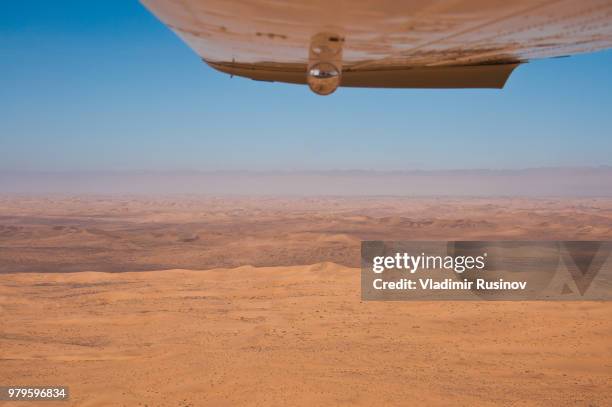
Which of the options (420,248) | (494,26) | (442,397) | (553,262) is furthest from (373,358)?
(420,248)

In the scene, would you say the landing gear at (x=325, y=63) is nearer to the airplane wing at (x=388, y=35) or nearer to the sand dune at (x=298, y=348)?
the airplane wing at (x=388, y=35)

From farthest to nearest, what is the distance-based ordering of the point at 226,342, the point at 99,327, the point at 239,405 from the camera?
1. the point at 99,327
2. the point at 226,342
3. the point at 239,405

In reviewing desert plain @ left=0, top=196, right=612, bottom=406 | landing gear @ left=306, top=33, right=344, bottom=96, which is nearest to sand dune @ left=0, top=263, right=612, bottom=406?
desert plain @ left=0, top=196, right=612, bottom=406

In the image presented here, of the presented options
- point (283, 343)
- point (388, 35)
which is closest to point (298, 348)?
point (283, 343)

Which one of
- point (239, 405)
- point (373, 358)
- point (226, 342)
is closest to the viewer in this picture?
point (239, 405)

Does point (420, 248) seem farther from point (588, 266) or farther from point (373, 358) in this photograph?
point (373, 358)

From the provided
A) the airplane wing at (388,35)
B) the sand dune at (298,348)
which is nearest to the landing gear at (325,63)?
the airplane wing at (388,35)

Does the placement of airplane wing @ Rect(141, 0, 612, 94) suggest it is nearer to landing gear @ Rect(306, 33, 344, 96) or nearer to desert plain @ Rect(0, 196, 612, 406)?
landing gear @ Rect(306, 33, 344, 96)

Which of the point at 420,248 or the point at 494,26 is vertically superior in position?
the point at 494,26
